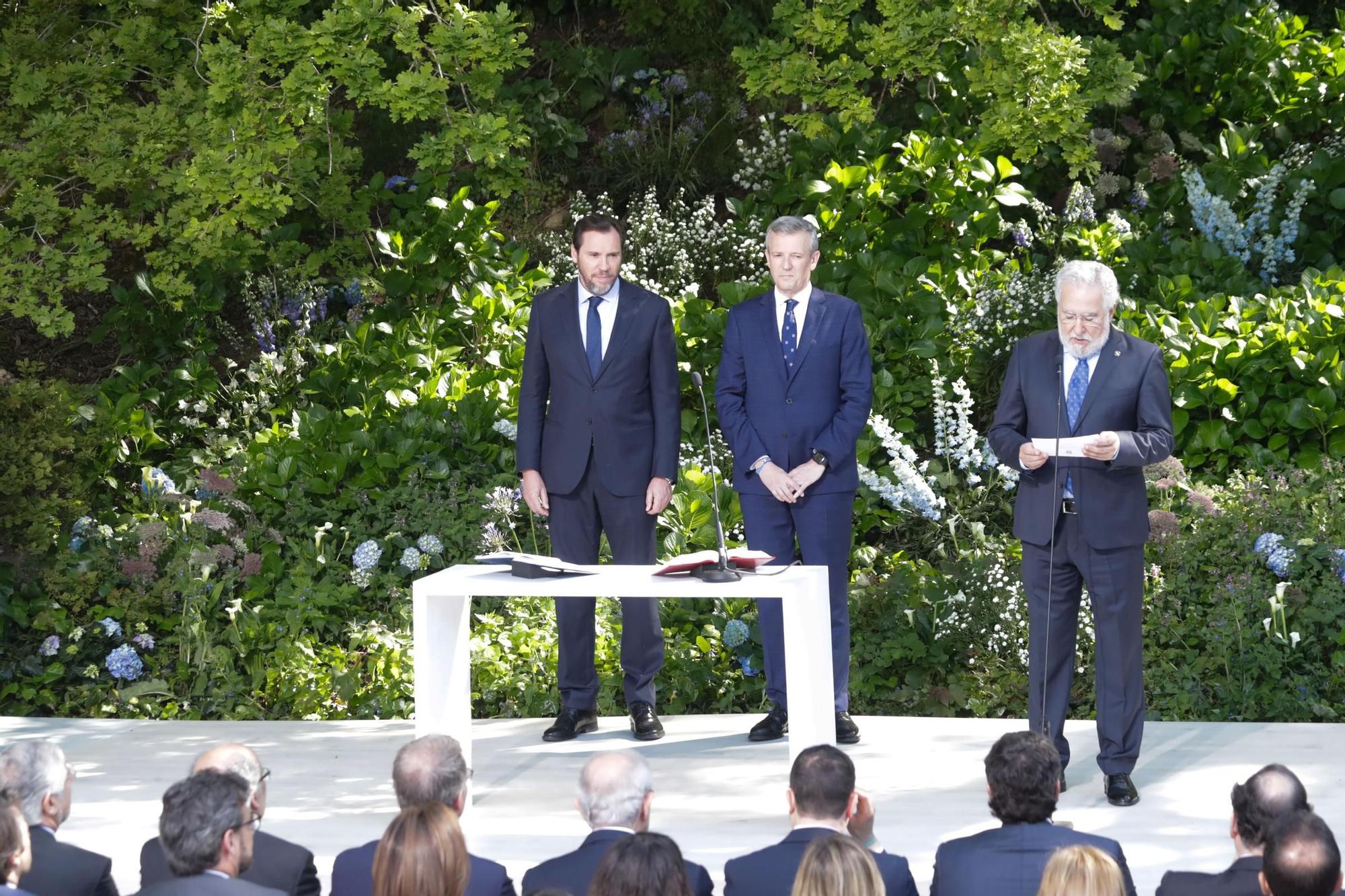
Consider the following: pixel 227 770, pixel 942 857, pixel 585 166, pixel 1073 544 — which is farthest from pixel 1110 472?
pixel 585 166

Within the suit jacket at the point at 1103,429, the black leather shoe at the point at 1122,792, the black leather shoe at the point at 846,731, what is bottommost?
the black leather shoe at the point at 1122,792

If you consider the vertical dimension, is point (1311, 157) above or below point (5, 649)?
above

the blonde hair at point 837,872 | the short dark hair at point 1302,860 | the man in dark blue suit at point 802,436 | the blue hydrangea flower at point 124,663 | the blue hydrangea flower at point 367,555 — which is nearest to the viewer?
the blonde hair at point 837,872

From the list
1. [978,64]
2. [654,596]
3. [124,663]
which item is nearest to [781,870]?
[654,596]

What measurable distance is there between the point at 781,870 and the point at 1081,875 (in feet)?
1.90

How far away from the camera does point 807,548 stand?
200 inches

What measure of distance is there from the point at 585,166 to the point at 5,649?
4.74m

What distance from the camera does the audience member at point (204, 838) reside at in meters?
2.65

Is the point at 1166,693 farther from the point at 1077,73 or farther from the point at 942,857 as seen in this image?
the point at 942,857

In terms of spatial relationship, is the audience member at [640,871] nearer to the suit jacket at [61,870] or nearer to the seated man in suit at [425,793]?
the seated man in suit at [425,793]

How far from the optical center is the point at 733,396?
5.18 metres

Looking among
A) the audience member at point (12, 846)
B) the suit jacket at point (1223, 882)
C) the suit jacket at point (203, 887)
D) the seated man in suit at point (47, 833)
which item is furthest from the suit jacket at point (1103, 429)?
the audience member at point (12, 846)

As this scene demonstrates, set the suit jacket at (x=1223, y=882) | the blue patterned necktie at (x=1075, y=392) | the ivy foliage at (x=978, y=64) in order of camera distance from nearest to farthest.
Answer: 1. the suit jacket at (x=1223, y=882)
2. the blue patterned necktie at (x=1075, y=392)
3. the ivy foliage at (x=978, y=64)

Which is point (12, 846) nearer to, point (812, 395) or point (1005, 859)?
point (1005, 859)
